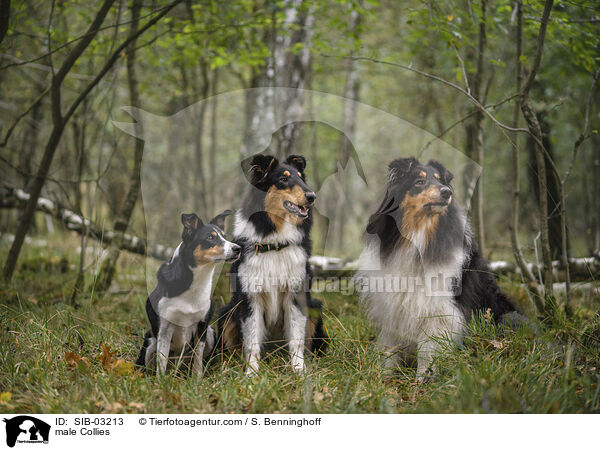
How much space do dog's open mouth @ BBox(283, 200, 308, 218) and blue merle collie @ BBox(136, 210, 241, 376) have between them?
46 cm

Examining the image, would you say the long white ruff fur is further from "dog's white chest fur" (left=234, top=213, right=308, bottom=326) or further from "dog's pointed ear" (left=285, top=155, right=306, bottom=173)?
"dog's pointed ear" (left=285, top=155, right=306, bottom=173)

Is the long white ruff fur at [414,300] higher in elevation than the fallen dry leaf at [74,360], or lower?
higher

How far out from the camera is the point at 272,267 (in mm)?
3344

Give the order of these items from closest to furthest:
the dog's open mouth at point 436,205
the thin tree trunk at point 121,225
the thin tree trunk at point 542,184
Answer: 1. the dog's open mouth at point 436,205
2. the thin tree trunk at point 542,184
3. the thin tree trunk at point 121,225

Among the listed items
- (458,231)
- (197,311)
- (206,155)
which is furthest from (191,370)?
(206,155)

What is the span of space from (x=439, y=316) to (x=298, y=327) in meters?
1.16

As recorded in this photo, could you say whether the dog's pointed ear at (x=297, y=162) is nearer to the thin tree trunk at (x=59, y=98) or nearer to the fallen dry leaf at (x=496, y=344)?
the fallen dry leaf at (x=496, y=344)

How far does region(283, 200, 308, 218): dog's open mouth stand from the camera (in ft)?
10.5

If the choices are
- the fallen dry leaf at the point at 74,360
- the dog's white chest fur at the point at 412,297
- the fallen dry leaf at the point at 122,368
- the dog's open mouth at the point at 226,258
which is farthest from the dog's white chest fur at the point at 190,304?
the dog's white chest fur at the point at 412,297

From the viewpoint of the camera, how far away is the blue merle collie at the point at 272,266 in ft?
10.5

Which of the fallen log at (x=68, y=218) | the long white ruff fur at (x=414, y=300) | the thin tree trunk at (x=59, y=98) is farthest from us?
the fallen log at (x=68, y=218)
